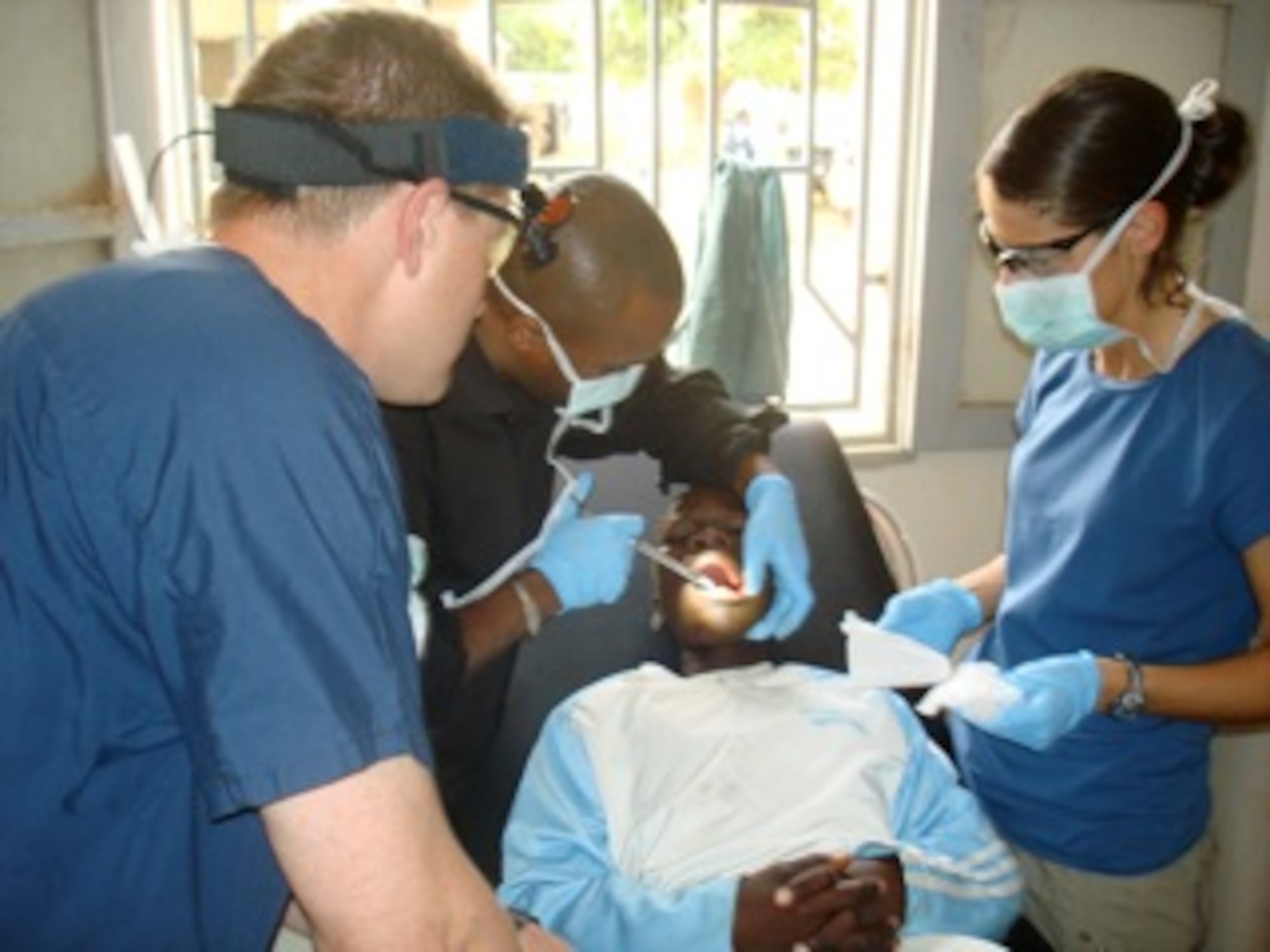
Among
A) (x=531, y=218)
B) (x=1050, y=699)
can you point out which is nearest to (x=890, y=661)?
(x=1050, y=699)

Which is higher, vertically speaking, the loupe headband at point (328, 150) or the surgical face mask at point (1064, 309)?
the loupe headband at point (328, 150)

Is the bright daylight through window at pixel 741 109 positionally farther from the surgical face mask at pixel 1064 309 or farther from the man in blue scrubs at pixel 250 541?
the man in blue scrubs at pixel 250 541

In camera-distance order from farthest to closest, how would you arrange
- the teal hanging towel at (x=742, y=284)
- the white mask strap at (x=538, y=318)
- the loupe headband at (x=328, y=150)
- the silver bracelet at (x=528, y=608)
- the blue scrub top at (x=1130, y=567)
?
1. the teal hanging towel at (x=742, y=284)
2. the silver bracelet at (x=528, y=608)
3. the white mask strap at (x=538, y=318)
4. the blue scrub top at (x=1130, y=567)
5. the loupe headband at (x=328, y=150)

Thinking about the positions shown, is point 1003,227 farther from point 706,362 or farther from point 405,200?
point 706,362

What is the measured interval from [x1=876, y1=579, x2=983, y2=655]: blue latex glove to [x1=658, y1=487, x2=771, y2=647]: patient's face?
0.74 ft

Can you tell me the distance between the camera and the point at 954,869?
5.00 feet

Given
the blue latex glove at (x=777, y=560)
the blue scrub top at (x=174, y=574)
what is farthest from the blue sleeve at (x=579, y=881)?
the blue scrub top at (x=174, y=574)

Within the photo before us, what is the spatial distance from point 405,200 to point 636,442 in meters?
1.23

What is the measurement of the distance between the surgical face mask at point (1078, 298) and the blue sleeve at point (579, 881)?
2.89 ft

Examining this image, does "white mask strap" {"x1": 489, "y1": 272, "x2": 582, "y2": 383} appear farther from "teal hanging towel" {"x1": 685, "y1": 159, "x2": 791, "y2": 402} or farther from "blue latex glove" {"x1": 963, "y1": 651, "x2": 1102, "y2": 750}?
"teal hanging towel" {"x1": 685, "y1": 159, "x2": 791, "y2": 402}

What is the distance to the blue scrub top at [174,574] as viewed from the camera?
26.2 inches

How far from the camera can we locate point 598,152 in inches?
102

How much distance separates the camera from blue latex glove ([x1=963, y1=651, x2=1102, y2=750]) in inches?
54.6

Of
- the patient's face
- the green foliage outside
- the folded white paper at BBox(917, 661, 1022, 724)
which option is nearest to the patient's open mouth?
the patient's face
